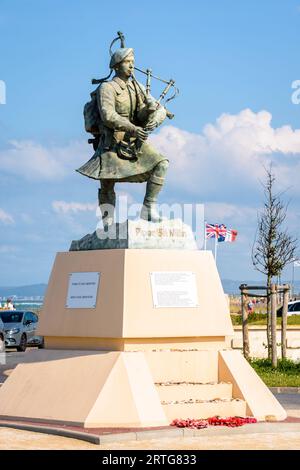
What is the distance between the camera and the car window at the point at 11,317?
3462cm

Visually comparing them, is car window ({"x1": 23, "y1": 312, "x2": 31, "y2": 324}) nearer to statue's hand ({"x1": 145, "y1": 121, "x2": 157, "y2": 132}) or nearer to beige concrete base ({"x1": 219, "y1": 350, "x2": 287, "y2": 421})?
statue's hand ({"x1": 145, "y1": 121, "x2": 157, "y2": 132})

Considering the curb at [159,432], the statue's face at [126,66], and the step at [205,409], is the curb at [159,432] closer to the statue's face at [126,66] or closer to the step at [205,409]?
the step at [205,409]

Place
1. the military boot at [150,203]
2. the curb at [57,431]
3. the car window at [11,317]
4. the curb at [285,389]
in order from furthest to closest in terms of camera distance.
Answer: the car window at [11,317] → the curb at [285,389] → the military boot at [150,203] → the curb at [57,431]

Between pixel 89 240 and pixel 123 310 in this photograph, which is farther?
pixel 89 240

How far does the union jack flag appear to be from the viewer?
41.3 metres

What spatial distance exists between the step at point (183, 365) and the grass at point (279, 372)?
6578 millimetres

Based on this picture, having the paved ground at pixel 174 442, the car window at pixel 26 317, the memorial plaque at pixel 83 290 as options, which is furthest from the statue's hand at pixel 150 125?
the car window at pixel 26 317

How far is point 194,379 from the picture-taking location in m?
14.3

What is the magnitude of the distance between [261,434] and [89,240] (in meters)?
3.83

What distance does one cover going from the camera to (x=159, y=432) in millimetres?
12664
